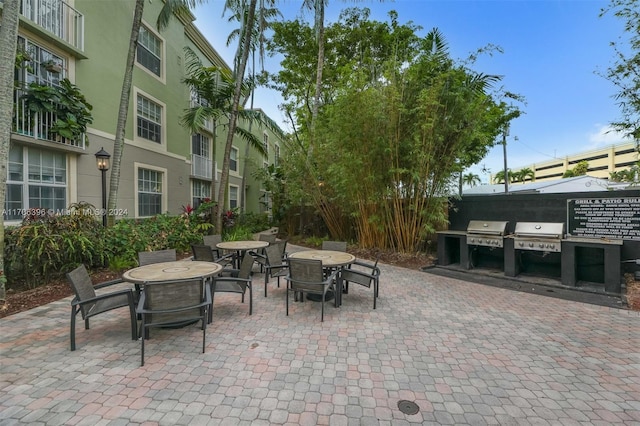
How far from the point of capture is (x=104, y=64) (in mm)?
7359

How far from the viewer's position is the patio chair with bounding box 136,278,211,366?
2.51 m

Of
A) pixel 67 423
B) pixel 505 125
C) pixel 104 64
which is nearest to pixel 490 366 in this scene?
pixel 67 423

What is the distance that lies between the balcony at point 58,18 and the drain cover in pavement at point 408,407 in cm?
883

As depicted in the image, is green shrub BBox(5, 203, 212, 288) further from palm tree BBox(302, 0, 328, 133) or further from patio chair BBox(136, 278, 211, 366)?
palm tree BBox(302, 0, 328, 133)

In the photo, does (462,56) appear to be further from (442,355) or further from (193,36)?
(193,36)

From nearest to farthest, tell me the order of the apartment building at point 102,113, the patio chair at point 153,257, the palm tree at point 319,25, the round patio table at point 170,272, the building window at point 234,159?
the round patio table at point 170,272
the patio chair at point 153,257
the apartment building at point 102,113
the palm tree at point 319,25
the building window at point 234,159

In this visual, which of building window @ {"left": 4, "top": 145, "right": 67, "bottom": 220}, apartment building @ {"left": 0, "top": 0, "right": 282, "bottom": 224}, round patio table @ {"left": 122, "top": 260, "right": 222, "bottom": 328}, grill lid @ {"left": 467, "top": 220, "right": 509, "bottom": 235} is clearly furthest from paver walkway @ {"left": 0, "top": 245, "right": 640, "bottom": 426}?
apartment building @ {"left": 0, "top": 0, "right": 282, "bottom": 224}

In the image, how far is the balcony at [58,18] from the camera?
5.70 meters

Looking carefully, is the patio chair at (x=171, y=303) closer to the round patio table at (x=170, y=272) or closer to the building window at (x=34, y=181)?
the round patio table at (x=170, y=272)

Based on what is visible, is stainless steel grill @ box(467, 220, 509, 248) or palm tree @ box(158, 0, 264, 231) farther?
palm tree @ box(158, 0, 264, 231)

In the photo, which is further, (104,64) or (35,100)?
(104,64)

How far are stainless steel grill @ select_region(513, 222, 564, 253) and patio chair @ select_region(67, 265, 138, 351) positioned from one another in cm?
608

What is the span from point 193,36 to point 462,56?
35.6 feet

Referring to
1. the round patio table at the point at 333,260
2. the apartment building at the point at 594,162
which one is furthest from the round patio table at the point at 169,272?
the apartment building at the point at 594,162
